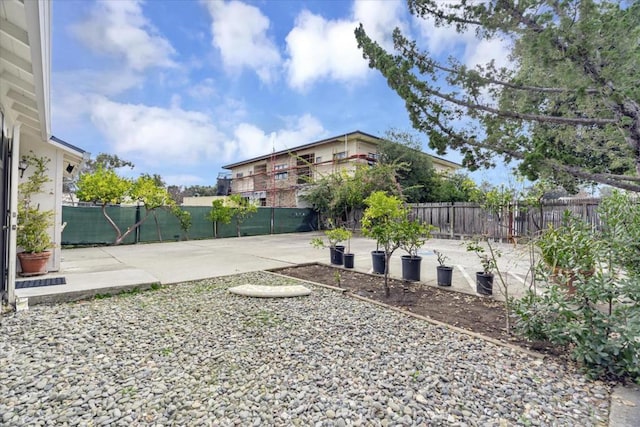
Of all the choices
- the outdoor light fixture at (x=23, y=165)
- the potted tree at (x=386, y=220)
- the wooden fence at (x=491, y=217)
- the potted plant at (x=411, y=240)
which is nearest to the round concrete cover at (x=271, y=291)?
the potted tree at (x=386, y=220)

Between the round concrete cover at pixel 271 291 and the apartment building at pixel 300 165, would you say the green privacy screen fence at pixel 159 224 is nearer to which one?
the apartment building at pixel 300 165

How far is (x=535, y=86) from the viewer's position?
4684 millimetres

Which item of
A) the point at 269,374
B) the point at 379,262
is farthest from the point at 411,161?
the point at 269,374

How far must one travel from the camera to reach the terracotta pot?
5.34m

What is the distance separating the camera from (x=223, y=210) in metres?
14.2

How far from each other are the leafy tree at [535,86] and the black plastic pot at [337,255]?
3.14 metres

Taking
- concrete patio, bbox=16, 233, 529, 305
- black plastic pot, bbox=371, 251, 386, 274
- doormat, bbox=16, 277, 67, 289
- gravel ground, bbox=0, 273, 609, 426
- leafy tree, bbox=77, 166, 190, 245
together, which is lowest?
gravel ground, bbox=0, 273, 609, 426

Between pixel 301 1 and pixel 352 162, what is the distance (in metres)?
10.6

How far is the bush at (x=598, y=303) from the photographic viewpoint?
2.26m

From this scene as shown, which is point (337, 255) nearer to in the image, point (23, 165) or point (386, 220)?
point (386, 220)

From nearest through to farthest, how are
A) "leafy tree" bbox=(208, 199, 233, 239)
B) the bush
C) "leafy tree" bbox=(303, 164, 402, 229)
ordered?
the bush → "leafy tree" bbox=(303, 164, 402, 229) → "leafy tree" bbox=(208, 199, 233, 239)

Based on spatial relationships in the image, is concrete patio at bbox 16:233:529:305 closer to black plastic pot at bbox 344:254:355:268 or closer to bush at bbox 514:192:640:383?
black plastic pot at bbox 344:254:355:268

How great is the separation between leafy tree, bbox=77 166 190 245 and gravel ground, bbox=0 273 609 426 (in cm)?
786

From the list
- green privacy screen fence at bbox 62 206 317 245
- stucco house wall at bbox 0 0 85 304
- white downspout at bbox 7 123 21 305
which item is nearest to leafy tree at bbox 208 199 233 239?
green privacy screen fence at bbox 62 206 317 245
